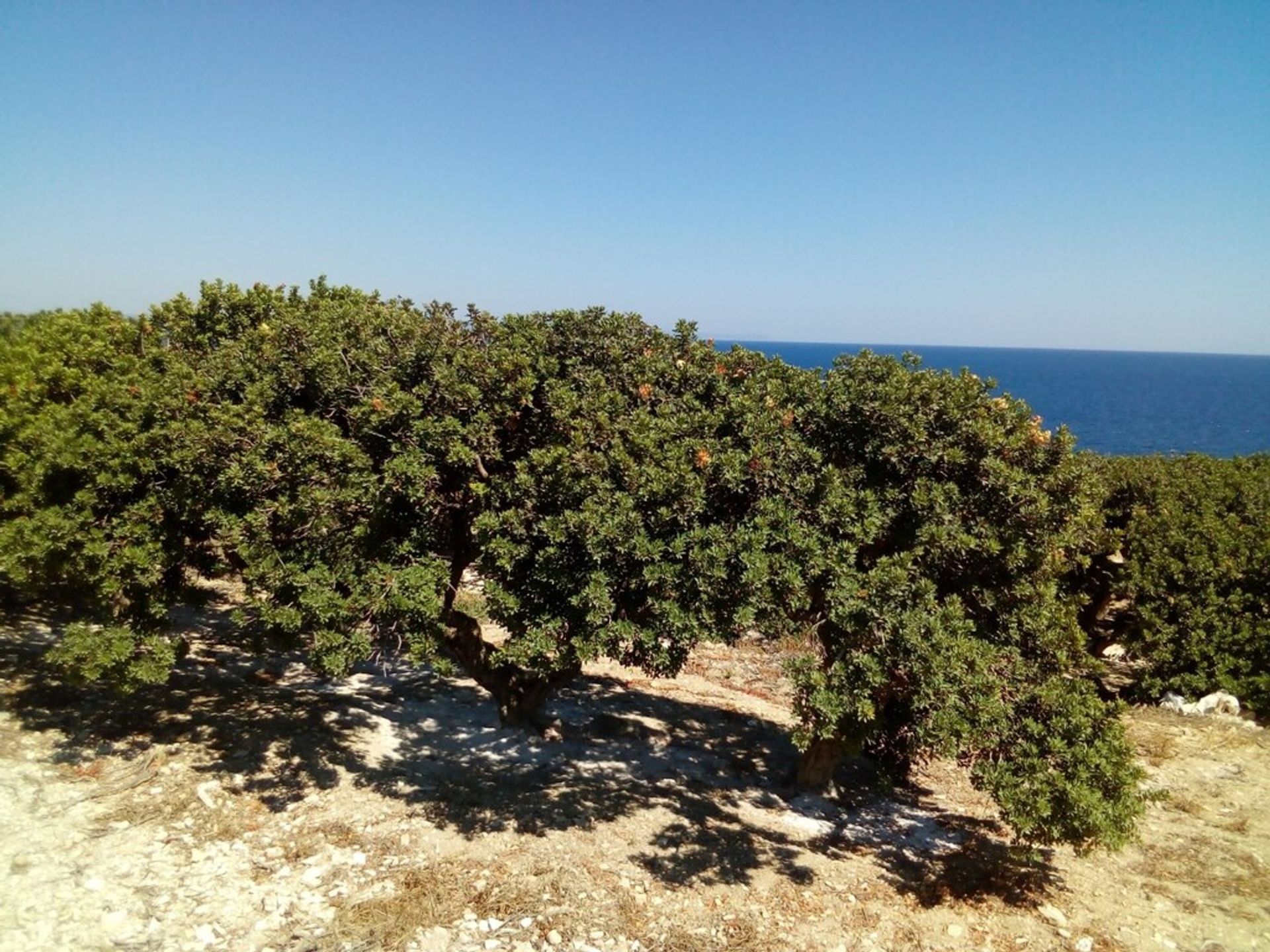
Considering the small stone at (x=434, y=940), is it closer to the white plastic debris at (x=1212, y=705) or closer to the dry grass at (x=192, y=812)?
the dry grass at (x=192, y=812)

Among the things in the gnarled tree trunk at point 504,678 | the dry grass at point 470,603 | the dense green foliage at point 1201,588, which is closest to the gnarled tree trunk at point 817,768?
the gnarled tree trunk at point 504,678

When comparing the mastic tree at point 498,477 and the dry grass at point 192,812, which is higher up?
the mastic tree at point 498,477

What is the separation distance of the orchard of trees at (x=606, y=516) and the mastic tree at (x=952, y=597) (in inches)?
1.6

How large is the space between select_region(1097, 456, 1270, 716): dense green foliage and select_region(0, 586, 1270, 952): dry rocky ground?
3.27 feet

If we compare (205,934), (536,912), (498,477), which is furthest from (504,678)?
(205,934)

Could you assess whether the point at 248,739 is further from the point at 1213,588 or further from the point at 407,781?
the point at 1213,588

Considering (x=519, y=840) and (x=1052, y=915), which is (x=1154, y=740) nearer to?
(x=1052, y=915)

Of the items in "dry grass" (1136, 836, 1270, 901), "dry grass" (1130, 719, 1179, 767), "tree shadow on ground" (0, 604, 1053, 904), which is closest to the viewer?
"dry grass" (1136, 836, 1270, 901)

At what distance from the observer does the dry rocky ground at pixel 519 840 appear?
8.79 meters

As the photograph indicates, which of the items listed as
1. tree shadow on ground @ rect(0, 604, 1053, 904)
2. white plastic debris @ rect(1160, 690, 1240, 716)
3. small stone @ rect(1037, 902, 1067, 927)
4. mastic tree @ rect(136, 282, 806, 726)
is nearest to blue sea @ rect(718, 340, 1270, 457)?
white plastic debris @ rect(1160, 690, 1240, 716)

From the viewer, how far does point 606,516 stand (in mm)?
8594

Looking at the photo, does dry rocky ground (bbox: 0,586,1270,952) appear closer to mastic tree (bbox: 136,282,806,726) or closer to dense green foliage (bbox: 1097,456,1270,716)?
dense green foliage (bbox: 1097,456,1270,716)

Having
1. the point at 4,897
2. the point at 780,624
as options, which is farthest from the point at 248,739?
the point at 780,624

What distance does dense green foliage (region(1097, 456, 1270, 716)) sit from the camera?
1512 centimetres
